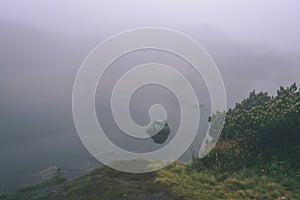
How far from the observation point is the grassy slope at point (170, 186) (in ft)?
23.3

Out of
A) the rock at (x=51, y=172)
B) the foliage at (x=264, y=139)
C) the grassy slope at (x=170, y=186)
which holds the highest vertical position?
the foliage at (x=264, y=139)

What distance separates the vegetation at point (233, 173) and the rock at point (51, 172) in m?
1.47

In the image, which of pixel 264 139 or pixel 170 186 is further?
pixel 264 139

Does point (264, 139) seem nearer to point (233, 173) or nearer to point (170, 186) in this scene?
point (233, 173)

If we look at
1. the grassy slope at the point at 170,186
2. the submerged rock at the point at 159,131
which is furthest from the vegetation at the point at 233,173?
the submerged rock at the point at 159,131

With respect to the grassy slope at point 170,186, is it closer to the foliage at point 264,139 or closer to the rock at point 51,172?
the foliage at point 264,139

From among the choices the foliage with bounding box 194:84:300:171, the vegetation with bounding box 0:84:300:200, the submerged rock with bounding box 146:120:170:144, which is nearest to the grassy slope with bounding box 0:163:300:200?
the vegetation with bounding box 0:84:300:200

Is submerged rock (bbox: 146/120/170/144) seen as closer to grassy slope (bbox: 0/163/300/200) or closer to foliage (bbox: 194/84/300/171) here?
foliage (bbox: 194/84/300/171)

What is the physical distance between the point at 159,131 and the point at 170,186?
4.99 m

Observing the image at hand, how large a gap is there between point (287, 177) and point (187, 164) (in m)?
3.44

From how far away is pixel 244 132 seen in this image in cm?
1047

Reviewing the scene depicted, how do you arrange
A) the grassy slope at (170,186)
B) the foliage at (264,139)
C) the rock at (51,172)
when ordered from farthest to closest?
the rock at (51,172)
the foliage at (264,139)
the grassy slope at (170,186)

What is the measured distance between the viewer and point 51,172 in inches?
426

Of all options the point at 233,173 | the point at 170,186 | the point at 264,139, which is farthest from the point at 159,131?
the point at 170,186
